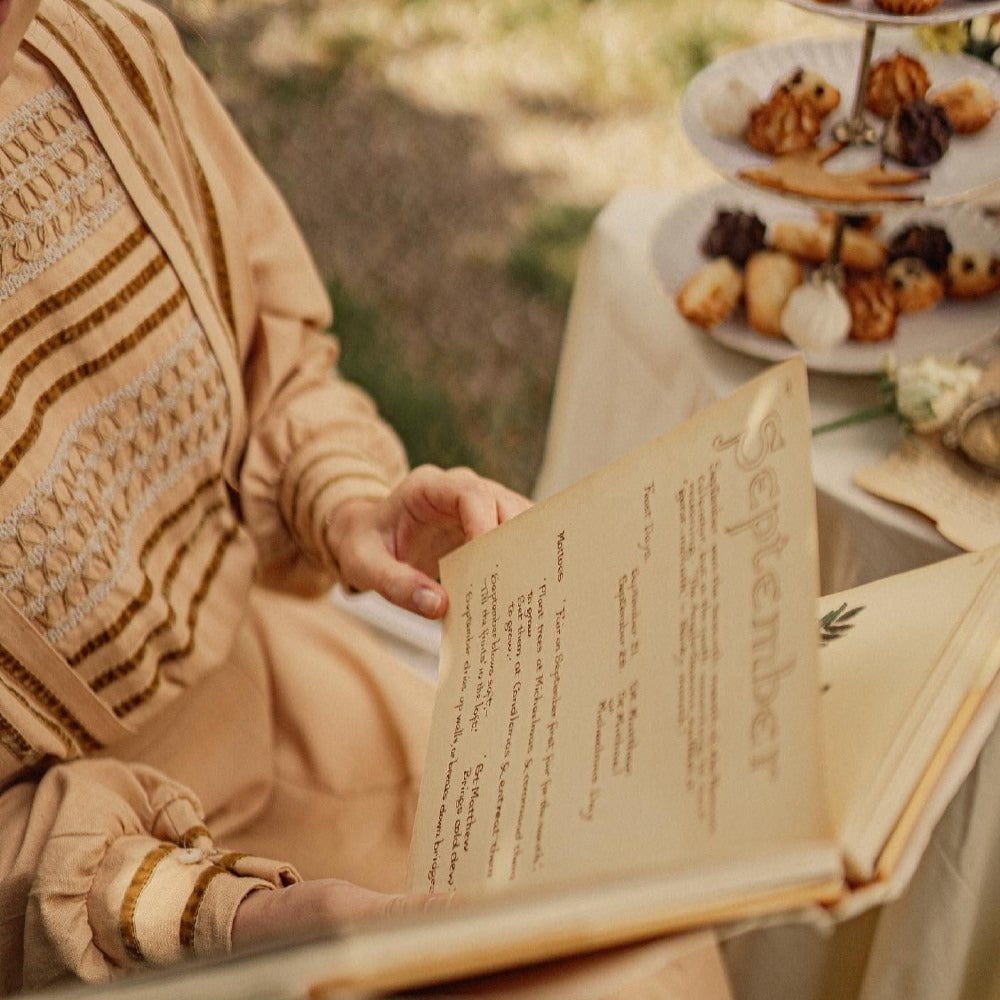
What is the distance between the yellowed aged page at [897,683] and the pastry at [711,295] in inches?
17.5

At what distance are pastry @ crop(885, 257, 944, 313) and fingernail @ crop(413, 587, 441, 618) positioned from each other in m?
0.57

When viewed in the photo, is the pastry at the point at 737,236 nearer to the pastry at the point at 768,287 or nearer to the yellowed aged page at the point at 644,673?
the pastry at the point at 768,287

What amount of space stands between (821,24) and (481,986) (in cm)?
288

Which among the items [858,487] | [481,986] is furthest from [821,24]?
[481,986]

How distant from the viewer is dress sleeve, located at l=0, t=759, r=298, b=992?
2.23ft

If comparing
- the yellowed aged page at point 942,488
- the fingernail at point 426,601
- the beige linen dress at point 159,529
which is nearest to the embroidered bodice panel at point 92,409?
the beige linen dress at point 159,529

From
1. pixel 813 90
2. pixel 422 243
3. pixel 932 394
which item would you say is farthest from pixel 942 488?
pixel 422 243

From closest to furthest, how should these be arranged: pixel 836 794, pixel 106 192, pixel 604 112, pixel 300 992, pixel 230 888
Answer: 1. pixel 300 992
2. pixel 836 794
3. pixel 230 888
4. pixel 106 192
5. pixel 604 112

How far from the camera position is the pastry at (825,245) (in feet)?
3.51

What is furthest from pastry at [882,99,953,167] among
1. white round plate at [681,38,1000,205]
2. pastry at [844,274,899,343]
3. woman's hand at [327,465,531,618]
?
woman's hand at [327,465,531,618]

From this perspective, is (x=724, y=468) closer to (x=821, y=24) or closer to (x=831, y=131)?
(x=831, y=131)

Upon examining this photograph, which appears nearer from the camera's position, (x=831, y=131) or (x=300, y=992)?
(x=300, y=992)

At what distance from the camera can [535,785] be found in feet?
1.81

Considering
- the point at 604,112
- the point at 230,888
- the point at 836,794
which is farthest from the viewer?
the point at 604,112
